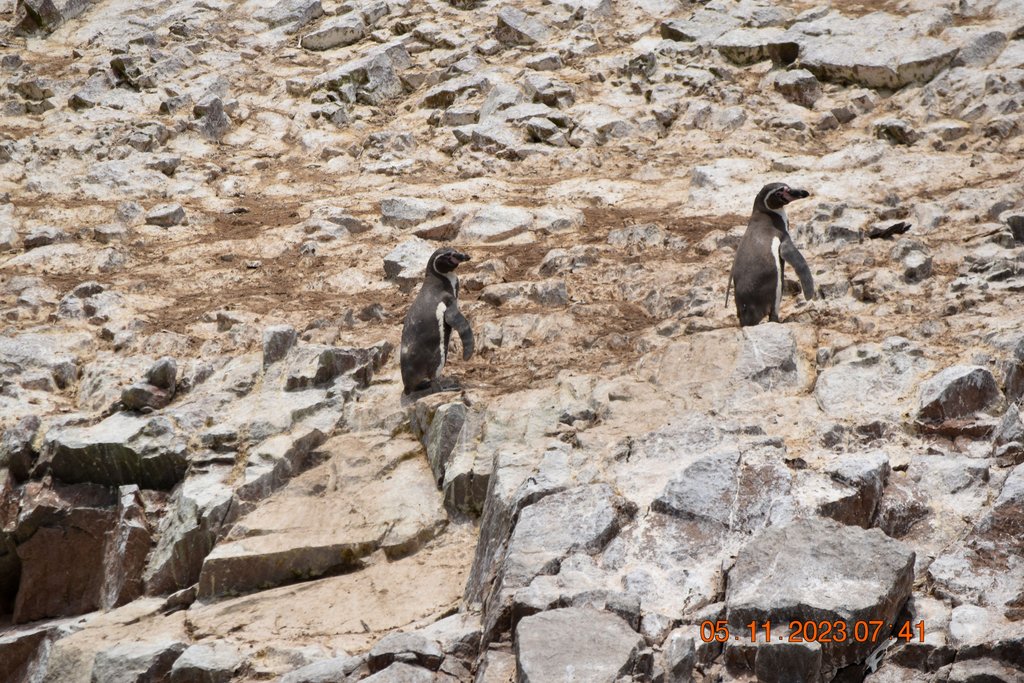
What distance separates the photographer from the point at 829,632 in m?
3.97

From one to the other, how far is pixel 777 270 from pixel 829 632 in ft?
12.9

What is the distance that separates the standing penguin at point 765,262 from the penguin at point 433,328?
2.07 meters

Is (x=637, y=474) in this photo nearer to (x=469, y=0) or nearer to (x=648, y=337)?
(x=648, y=337)

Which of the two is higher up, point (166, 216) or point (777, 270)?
point (777, 270)

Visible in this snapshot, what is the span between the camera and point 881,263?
8.20 meters

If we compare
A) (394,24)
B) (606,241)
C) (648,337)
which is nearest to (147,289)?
(606,241)

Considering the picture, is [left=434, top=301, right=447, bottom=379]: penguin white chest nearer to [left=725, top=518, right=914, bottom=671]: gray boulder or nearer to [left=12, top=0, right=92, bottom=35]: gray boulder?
[left=725, top=518, right=914, bottom=671]: gray boulder

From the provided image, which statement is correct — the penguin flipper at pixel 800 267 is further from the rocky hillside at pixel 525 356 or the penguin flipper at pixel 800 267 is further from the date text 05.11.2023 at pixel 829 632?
the date text 05.11.2023 at pixel 829 632

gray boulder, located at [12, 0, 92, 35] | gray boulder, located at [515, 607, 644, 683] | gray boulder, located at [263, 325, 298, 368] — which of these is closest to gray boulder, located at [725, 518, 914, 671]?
gray boulder, located at [515, 607, 644, 683]

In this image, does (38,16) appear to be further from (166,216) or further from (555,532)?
(555,532)

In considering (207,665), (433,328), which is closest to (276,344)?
(433,328)

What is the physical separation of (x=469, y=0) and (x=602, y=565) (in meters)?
12.9

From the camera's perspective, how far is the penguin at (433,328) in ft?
24.3

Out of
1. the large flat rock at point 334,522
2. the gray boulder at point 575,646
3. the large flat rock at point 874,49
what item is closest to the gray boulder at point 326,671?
the gray boulder at point 575,646
